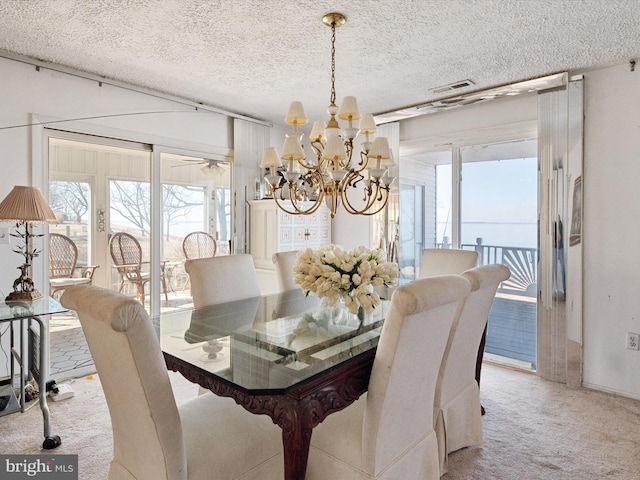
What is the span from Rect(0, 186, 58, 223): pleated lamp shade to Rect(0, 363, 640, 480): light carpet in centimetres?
126

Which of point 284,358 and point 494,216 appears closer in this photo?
point 284,358

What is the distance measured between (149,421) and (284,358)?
19.8 inches

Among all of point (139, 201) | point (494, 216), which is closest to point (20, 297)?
point (139, 201)

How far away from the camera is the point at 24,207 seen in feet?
7.99

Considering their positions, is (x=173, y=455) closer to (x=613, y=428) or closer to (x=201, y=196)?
(x=613, y=428)

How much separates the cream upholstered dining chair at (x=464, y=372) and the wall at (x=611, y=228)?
4.99ft

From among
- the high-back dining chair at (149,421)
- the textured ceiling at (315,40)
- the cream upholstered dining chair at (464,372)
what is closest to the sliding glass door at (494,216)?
the textured ceiling at (315,40)

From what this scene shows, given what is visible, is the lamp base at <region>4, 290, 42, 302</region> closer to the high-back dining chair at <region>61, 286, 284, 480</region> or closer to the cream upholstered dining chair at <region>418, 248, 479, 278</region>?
the high-back dining chair at <region>61, 286, 284, 480</region>

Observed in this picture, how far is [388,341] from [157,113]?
3.21 meters

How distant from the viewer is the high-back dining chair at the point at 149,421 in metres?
1.13

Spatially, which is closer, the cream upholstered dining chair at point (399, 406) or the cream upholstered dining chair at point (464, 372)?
the cream upholstered dining chair at point (399, 406)

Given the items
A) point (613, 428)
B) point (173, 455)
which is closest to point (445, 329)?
point (173, 455)

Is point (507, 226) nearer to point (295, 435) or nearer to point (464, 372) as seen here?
point (464, 372)

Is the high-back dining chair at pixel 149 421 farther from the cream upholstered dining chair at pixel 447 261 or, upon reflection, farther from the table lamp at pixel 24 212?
the cream upholstered dining chair at pixel 447 261
